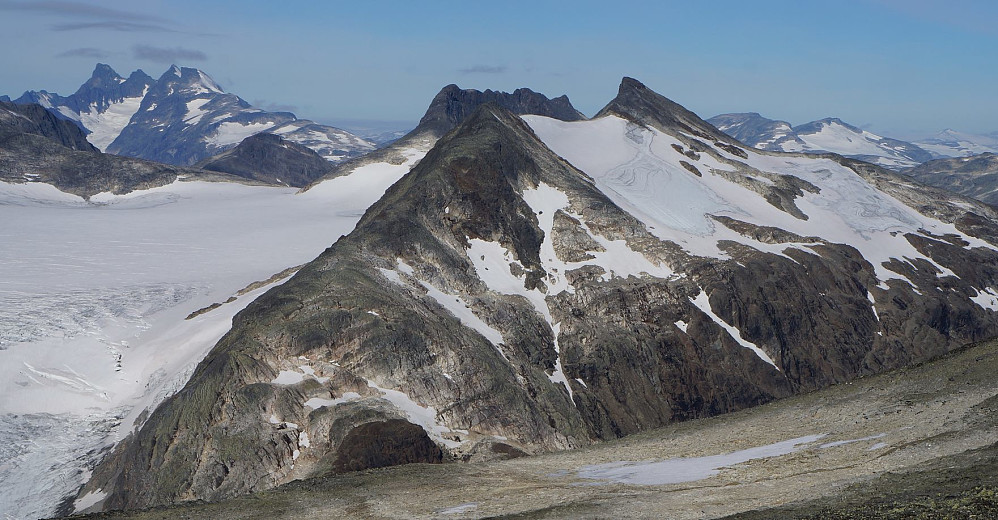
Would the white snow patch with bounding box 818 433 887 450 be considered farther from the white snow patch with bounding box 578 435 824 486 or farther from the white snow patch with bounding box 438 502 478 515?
the white snow patch with bounding box 438 502 478 515

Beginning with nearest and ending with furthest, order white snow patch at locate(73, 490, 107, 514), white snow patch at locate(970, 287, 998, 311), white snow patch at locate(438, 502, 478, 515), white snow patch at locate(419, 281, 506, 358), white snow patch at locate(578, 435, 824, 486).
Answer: white snow patch at locate(438, 502, 478, 515) < white snow patch at locate(578, 435, 824, 486) < white snow patch at locate(73, 490, 107, 514) < white snow patch at locate(419, 281, 506, 358) < white snow patch at locate(970, 287, 998, 311)

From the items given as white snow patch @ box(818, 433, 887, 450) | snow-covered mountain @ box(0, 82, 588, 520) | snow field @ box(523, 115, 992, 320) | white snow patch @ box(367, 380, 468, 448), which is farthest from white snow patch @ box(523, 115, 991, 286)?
white snow patch @ box(818, 433, 887, 450)

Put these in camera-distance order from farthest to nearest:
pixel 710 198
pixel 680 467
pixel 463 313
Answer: pixel 710 198
pixel 463 313
pixel 680 467

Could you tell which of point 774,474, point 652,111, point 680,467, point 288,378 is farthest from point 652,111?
point 774,474

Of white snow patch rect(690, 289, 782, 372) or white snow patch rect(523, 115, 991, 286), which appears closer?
white snow patch rect(690, 289, 782, 372)

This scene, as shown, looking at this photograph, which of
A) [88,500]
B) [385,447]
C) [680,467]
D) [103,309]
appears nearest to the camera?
[680,467]

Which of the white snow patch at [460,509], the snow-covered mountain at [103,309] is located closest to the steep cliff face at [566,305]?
the snow-covered mountain at [103,309]

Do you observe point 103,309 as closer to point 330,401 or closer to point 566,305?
point 566,305
